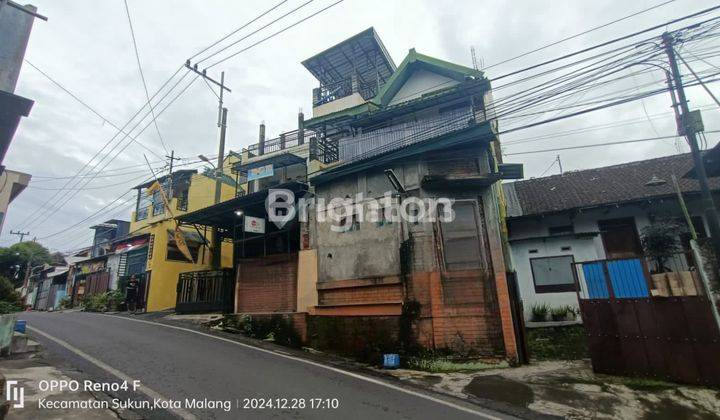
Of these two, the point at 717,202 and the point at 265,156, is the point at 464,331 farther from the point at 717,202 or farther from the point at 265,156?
the point at 265,156

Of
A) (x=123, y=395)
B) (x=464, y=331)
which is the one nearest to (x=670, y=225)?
(x=464, y=331)

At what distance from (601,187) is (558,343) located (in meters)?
8.26

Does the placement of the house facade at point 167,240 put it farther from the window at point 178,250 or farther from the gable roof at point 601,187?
the gable roof at point 601,187

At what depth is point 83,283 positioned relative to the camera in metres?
29.4

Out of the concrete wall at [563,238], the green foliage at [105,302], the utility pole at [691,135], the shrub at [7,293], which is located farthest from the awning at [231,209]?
the utility pole at [691,135]

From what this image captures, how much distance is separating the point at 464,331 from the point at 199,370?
640 cm

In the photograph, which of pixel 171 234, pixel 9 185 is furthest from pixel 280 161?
pixel 9 185

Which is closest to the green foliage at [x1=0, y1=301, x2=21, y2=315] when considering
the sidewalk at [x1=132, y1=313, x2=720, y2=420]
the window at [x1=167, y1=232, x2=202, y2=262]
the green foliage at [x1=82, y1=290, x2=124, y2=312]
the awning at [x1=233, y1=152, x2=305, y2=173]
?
the sidewalk at [x1=132, y1=313, x2=720, y2=420]

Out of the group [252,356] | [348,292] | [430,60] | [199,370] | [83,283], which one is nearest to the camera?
[199,370]

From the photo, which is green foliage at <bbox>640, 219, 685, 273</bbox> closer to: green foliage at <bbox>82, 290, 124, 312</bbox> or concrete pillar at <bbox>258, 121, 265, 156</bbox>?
concrete pillar at <bbox>258, 121, 265, 156</bbox>

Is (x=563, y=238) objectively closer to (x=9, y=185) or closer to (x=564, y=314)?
(x=564, y=314)

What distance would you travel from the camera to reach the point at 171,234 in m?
19.9

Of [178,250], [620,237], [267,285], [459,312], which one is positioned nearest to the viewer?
[459,312]

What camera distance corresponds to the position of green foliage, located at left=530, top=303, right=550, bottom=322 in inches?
540
